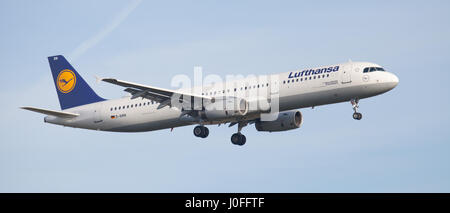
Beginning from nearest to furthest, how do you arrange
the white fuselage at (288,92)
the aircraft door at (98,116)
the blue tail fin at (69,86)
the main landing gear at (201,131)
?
the white fuselage at (288,92) → the main landing gear at (201,131) → the aircraft door at (98,116) → the blue tail fin at (69,86)

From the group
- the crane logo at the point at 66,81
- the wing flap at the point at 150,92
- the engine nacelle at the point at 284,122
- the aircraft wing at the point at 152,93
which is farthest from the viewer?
the crane logo at the point at 66,81

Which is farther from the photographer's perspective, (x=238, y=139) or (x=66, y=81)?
(x=66, y=81)

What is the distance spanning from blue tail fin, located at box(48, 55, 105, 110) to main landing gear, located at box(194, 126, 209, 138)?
34.3 ft

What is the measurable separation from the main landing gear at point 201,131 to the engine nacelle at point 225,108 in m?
1.96

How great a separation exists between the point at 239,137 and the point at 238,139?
19 cm

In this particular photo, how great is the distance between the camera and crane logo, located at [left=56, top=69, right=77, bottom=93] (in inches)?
2623

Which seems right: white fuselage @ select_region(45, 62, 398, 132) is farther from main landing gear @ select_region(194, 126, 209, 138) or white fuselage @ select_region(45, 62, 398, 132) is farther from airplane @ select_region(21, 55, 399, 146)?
main landing gear @ select_region(194, 126, 209, 138)

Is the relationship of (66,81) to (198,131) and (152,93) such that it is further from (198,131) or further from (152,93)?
(198,131)

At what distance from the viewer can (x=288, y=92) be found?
54500mm

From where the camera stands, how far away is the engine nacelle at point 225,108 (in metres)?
A: 55.3

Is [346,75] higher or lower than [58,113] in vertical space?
lower

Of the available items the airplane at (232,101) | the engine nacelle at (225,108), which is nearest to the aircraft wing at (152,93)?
the airplane at (232,101)

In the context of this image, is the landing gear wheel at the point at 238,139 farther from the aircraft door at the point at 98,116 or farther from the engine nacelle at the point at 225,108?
the aircraft door at the point at 98,116

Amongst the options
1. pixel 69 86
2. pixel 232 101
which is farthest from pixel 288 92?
pixel 69 86
